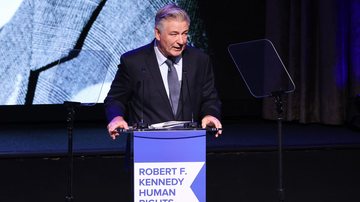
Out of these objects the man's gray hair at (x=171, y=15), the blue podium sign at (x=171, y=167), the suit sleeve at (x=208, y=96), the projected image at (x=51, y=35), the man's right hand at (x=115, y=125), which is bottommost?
the blue podium sign at (x=171, y=167)

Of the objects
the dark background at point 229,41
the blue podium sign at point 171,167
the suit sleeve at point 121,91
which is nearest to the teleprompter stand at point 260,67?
the suit sleeve at point 121,91

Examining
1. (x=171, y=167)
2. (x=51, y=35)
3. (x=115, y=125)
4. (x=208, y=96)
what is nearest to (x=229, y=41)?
(x=51, y=35)

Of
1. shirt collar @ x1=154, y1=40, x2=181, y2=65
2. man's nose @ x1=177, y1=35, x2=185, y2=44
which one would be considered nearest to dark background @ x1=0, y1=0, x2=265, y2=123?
shirt collar @ x1=154, y1=40, x2=181, y2=65

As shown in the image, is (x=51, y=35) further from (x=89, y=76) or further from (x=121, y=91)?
(x=121, y=91)

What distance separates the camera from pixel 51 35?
5.92 meters

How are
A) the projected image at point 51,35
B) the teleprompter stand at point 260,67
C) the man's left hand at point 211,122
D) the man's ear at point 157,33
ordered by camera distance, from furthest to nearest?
the projected image at point 51,35 → the teleprompter stand at point 260,67 → the man's ear at point 157,33 → the man's left hand at point 211,122

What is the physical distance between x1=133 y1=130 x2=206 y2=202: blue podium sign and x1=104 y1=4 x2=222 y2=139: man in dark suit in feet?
1.07

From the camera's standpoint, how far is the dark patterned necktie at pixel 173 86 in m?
2.96

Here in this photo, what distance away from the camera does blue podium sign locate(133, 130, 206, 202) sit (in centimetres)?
256

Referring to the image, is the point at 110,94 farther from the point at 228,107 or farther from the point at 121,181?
the point at 228,107

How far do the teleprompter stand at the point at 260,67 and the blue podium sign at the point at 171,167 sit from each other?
771 mm

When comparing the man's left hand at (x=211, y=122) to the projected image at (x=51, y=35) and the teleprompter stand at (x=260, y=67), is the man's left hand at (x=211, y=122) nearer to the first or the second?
the teleprompter stand at (x=260, y=67)

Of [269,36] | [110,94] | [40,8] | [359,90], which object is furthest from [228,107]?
[110,94]

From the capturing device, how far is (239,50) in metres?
3.21
